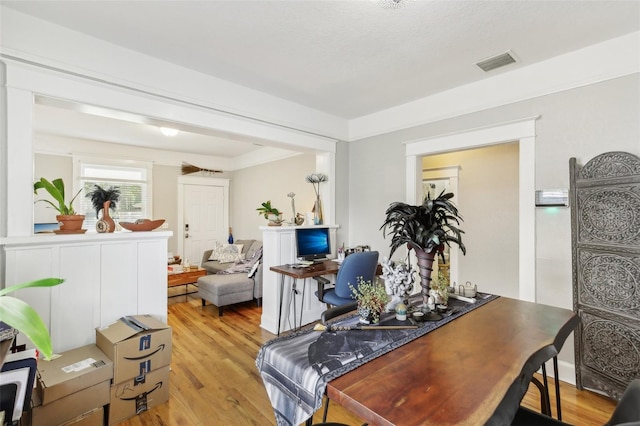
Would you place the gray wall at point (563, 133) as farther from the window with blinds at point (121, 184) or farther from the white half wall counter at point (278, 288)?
the window with blinds at point (121, 184)

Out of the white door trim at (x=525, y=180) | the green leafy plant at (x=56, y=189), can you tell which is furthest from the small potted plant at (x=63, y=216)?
the white door trim at (x=525, y=180)

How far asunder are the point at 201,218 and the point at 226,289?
3119 mm

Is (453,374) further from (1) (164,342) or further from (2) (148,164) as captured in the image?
(2) (148,164)

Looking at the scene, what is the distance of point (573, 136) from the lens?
2.43 meters

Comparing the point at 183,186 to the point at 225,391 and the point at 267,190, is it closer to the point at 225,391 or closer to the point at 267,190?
the point at 267,190

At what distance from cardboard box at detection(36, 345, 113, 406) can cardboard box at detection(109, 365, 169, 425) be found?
12 cm

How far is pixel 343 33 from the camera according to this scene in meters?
2.18

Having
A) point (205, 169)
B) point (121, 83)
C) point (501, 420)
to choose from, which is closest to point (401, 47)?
point (121, 83)

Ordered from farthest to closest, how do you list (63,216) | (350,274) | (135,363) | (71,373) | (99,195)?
(99,195) → (350,274) → (63,216) → (135,363) → (71,373)

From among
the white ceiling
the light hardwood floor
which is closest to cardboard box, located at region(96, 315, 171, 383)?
the light hardwood floor

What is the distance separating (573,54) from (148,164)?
6.66 m

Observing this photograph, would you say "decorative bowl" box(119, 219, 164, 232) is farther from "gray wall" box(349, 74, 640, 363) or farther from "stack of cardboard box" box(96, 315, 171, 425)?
"gray wall" box(349, 74, 640, 363)

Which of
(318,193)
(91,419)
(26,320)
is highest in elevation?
(318,193)

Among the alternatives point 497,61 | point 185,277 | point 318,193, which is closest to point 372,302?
point 497,61
